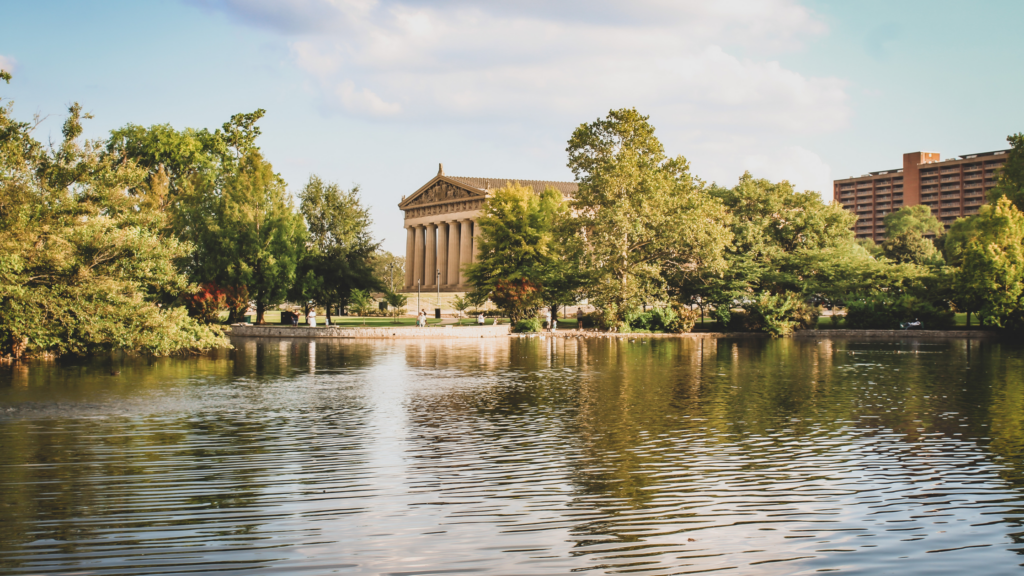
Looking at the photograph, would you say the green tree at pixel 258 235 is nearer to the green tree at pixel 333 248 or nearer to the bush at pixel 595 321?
the green tree at pixel 333 248

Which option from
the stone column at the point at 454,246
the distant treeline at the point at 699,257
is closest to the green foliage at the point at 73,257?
the distant treeline at the point at 699,257

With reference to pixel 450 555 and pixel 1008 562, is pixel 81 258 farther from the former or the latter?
pixel 1008 562

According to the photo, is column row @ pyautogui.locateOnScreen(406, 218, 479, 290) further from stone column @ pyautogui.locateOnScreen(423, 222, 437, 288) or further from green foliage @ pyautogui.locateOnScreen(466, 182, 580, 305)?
green foliage @ pyautogui.locateOnScreen(466, 182, 580, 305)

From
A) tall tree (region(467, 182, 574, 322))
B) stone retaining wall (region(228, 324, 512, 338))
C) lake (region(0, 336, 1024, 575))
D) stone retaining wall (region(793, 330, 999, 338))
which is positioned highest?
tall tree (region(467, 182, 574, 322))

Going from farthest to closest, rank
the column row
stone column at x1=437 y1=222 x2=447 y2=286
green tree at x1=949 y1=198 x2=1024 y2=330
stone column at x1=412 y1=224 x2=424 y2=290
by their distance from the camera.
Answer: stone column at x1=412 y1=224 x2=424 y2=290, stone column at x1=437 y1=222 x2=447 y2=286, the column row, green tree at x1=949 y1=198 x2=1024 y2=330

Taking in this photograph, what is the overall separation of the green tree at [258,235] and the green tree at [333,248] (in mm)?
1698

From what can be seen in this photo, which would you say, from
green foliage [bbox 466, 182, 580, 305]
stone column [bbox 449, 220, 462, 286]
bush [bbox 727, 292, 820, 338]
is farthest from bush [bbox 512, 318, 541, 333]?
stone column [bbox 449, 220, 462, 286]

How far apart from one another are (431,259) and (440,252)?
2.73 meters

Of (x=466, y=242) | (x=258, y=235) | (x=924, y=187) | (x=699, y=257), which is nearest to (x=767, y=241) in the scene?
(x=699, y=257)

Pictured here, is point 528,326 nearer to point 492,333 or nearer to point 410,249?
point 492,333

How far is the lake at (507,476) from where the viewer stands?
864 centimetres

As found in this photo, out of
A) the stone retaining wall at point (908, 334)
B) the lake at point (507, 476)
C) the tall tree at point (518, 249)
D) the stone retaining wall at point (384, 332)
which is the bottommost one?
the lake at point (507, 476)

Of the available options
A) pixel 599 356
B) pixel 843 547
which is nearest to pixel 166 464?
pixel 843 547

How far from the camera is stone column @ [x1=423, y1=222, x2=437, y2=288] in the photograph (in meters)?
113
